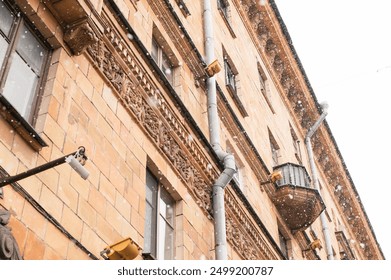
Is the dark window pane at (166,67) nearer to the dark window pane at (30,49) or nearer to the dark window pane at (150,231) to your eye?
the dark window pane at (150,231)

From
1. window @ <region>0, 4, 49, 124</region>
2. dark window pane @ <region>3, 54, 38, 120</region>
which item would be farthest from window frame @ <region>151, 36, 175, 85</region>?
dark window pane @ <region>3, 54, 38, 120</region>

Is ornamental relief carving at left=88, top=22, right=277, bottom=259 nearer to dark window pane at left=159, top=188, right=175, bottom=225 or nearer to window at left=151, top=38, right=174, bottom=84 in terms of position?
dark window pane at left=159, top=188, right=175, bottom=225

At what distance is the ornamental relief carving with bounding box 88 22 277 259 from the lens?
27.3ft

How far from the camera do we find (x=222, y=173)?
10.9 metres

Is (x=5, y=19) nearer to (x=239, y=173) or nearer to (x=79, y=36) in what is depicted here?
(x=79, y=36)

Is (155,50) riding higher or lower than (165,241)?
higher

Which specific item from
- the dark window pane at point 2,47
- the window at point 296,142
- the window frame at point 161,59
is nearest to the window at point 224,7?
the window at point 296,142

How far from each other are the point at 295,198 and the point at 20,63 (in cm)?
1039

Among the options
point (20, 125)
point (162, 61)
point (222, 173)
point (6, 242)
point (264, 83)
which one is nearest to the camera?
point (6, 242)

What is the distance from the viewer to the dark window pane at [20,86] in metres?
6.25

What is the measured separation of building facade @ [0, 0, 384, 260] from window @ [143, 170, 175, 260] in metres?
0.02

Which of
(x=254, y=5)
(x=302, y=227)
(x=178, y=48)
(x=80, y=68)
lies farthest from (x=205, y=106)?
(x=254, y=5)

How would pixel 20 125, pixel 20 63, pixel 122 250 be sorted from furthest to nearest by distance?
1. pixel 20 63
2. pixel 122 250
3. pixel 20 125

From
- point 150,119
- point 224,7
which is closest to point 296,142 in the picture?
point 224,7
